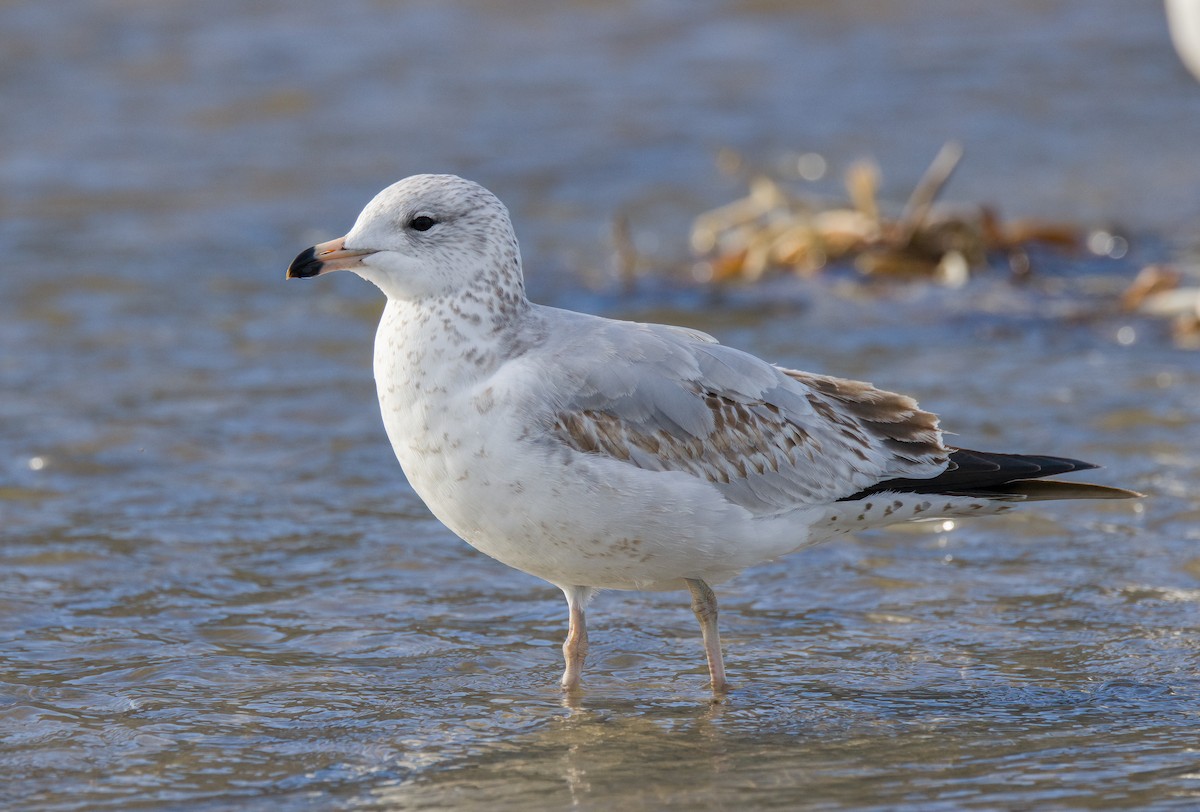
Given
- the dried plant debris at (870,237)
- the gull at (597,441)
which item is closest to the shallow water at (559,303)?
the dried plant debris at (870,237)

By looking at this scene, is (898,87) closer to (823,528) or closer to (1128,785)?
(823,528)

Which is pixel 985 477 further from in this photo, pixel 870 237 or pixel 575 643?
pixel 870 237

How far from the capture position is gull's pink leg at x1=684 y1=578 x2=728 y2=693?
17.5ft

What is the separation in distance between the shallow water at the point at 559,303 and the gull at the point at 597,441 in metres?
0.54

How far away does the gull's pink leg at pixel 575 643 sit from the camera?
5406 mm

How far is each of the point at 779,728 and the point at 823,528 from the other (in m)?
0.70

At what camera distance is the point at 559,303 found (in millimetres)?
10219

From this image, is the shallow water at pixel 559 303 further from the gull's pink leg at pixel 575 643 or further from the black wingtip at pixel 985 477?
the black wingtip at pixel 985 477

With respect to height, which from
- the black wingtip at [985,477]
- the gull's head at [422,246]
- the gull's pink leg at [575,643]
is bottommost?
the gull's pink leg at [575,643]

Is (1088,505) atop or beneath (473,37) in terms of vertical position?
beneath

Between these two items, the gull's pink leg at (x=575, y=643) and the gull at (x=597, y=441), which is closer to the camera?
the gull at (x=597, y=441)

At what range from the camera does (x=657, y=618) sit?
615cm

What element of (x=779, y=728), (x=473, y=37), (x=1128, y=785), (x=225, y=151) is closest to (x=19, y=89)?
(x=225, y=151)

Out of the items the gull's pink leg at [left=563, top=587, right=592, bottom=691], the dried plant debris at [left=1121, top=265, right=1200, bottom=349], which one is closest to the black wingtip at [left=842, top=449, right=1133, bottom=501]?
the gull's pink leg at [left=563, top=587, right=592, bottom=691]
